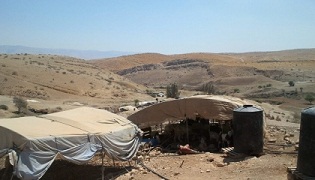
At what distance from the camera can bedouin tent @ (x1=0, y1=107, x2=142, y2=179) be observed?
9445 mm

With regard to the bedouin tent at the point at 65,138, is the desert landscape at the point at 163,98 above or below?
below

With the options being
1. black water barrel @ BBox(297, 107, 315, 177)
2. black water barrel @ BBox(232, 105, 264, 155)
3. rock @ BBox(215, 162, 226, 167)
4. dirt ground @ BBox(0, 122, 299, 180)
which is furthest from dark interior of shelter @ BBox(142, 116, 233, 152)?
black water barrel @ BBox(297, 107, 315, 177)

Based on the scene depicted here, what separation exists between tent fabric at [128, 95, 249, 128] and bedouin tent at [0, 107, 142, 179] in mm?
2922

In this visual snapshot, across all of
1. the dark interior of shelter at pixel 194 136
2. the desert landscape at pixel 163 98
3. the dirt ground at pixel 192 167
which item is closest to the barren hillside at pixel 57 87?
the desert landscape at pixel 163 98

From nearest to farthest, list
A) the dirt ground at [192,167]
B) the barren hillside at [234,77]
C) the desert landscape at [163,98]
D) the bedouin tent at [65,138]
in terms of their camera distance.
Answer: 1. the bedouin tent at [65,138]
2. the dirt ground at [192,167]
3. the desert landscape at [163,98]
4. the barren hillside at [234,77]

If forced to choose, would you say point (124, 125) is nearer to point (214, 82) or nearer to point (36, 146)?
point (36, 146)

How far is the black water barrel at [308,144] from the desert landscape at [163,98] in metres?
1.17

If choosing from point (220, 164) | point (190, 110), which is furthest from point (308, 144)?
point (190, 110)

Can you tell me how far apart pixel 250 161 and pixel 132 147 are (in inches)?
153

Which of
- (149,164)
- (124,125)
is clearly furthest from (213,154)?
(124,125)

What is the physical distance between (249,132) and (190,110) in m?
3.21

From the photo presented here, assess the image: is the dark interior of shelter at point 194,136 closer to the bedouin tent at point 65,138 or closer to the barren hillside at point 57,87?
the bedouin tent at point 65,138

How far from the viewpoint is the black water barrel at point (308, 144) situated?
905cm

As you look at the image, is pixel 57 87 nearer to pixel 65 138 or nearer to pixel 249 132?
pixel 249 132
